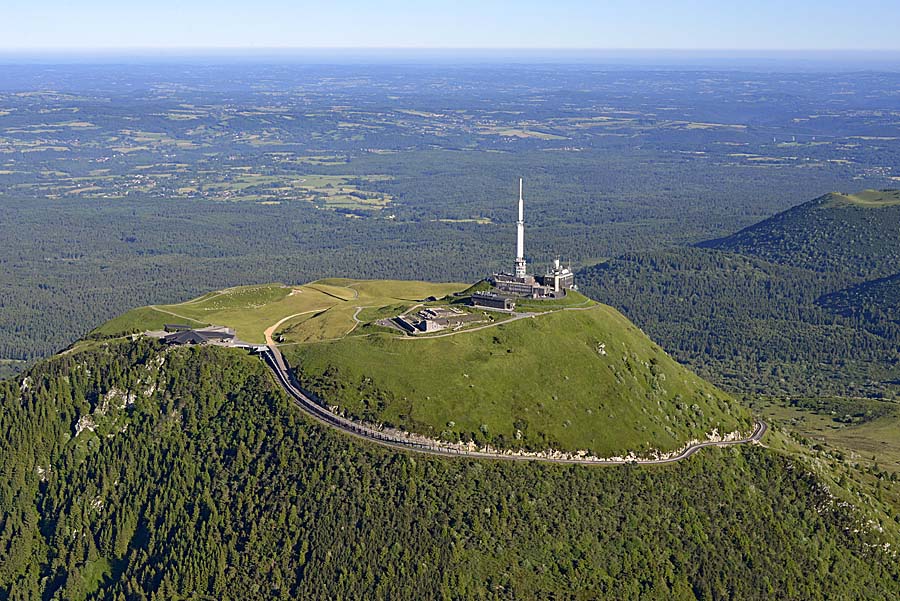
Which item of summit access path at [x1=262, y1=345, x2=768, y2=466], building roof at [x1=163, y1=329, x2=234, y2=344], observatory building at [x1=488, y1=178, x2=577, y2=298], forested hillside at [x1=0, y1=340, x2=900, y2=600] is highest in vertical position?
observatory building at [x1=488, y1=178, x2=577, y2=298]

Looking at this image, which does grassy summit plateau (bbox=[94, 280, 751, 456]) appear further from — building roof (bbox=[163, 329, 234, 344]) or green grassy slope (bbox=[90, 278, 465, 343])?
building roof (bbox=[163, 329, 234, 344])

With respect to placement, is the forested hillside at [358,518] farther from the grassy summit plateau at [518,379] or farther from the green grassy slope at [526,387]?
the grassy summit plateau at [518,379]

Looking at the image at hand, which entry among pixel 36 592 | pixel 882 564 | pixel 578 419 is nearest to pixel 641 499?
pixel 578 419

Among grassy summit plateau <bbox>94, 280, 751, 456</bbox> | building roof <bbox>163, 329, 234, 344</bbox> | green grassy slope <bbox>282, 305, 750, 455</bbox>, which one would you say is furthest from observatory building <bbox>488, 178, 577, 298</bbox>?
building roof <bbox>163, 329, 234, 344</bbox>

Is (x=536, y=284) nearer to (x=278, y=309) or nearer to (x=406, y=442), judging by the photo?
(x=278, y=309)

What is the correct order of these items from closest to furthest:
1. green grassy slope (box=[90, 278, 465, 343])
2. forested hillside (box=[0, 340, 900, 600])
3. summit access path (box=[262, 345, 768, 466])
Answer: forested hillside (box=[0, 340, 900, 600]) → summit access path (box=[262, 345, 768, 466]) → green grassy slope (box=[90, 278, 465, 343])

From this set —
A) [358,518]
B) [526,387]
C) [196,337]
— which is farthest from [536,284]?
[358,518]
